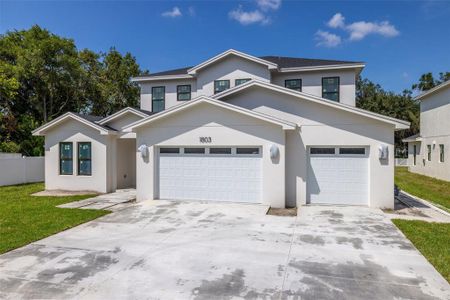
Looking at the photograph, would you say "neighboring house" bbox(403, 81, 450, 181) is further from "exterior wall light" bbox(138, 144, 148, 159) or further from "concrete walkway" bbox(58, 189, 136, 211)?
"concrete walkway" bbox(58, 189, 136, 211)

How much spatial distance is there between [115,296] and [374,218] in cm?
779

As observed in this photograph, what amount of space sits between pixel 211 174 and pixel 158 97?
8283 mm

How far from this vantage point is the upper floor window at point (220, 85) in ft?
51.6

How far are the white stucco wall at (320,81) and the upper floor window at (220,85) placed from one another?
2.89m

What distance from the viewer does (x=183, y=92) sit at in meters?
17.2

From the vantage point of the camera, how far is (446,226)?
8070 millimetres

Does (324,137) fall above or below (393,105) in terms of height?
below

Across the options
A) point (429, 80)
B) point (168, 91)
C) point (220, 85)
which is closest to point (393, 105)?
point (429, 80)

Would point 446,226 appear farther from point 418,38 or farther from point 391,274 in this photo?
point 418,38

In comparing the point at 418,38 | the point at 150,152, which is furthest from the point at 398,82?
the point at 150,152

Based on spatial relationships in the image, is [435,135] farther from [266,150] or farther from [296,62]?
[266,150]

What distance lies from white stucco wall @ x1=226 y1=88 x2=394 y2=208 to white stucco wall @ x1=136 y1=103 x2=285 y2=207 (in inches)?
27.7

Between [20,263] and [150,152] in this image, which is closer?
[20,263]

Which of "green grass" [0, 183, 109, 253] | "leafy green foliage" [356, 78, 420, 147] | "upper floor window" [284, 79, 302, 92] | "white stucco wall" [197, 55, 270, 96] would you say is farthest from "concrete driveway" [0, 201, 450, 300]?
"leafy green foliage" [356, 78, 420, 147]
